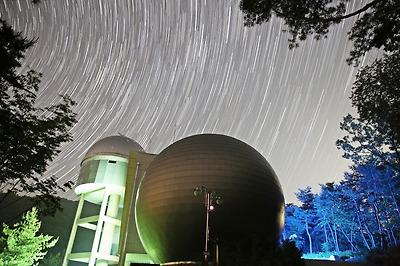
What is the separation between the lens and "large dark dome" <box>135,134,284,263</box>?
19.2 metres

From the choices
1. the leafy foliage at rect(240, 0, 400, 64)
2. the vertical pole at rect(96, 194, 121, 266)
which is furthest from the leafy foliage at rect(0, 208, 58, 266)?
the leafy foliage at rect(240, 0, 400, 64)

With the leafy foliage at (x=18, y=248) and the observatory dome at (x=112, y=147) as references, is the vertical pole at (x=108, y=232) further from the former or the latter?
the leafy foliage at (x=18, y=248)

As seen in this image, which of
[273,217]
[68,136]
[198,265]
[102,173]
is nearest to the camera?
[68,136]

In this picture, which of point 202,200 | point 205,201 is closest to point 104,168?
point 202,200

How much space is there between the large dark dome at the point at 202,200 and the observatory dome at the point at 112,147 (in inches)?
662

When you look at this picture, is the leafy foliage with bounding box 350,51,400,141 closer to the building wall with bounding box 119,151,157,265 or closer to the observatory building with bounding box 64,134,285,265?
the observatory building with bounding box 64,134,285,265

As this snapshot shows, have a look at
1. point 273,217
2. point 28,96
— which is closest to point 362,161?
point 273,217

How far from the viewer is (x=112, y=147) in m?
39.1

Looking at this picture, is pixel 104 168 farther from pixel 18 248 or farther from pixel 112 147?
pixel 18 248

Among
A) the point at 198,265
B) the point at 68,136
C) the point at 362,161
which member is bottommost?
the point at 198,265

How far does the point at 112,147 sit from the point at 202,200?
23.6 metres

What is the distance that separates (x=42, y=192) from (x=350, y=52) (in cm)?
1653

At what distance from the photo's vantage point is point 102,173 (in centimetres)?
3656

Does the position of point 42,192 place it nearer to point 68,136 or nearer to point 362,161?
point 68,136
